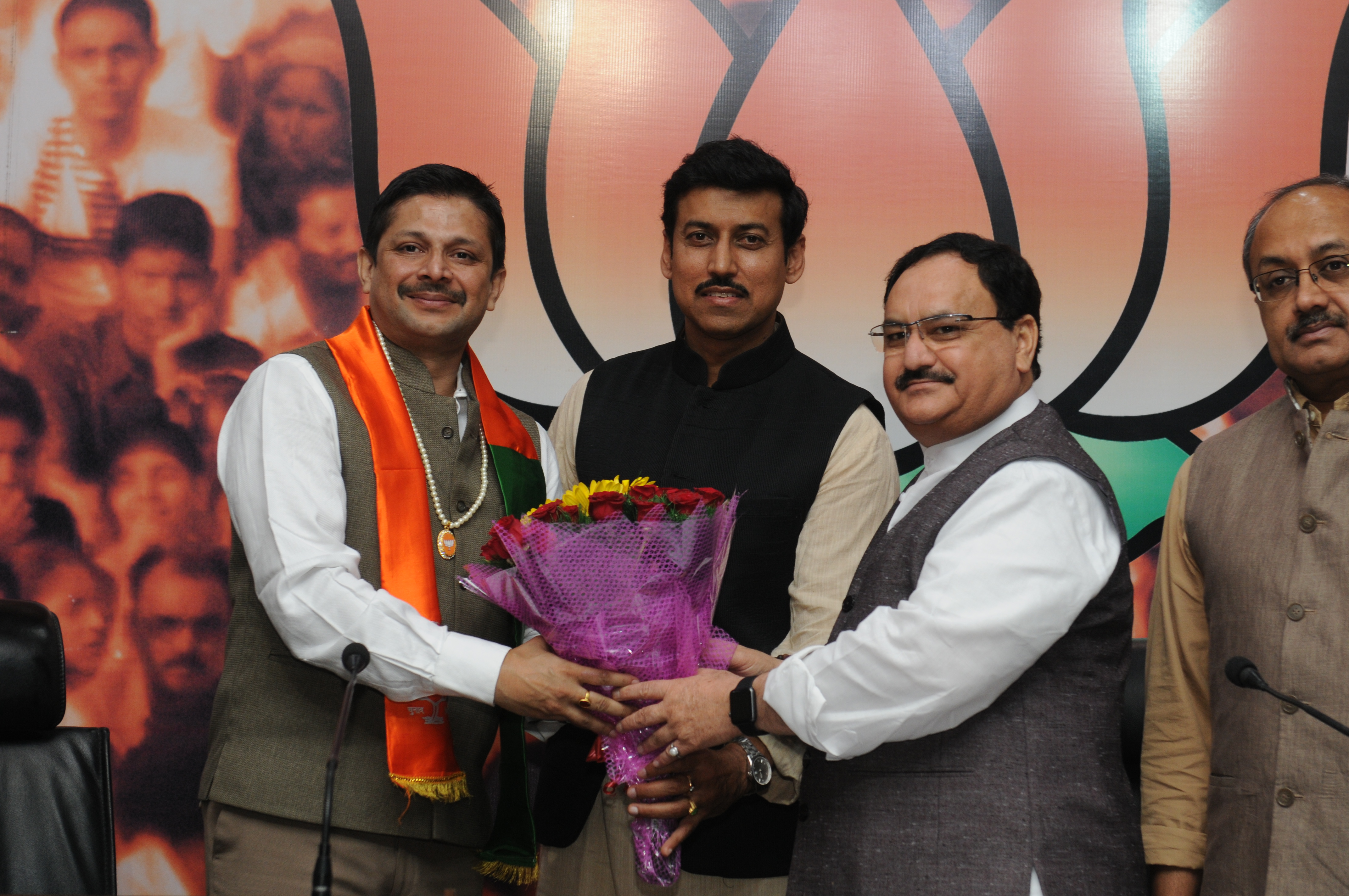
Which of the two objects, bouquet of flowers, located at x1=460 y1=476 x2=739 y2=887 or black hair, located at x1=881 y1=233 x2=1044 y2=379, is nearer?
bouquet of flowers, located at x1=460 y1=476 x2=739 y2=887

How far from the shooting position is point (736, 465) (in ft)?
6.77

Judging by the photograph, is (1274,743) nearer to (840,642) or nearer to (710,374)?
(840,642)

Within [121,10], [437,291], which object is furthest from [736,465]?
[121,10]

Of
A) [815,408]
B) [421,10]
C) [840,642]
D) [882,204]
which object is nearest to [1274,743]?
[840,642]

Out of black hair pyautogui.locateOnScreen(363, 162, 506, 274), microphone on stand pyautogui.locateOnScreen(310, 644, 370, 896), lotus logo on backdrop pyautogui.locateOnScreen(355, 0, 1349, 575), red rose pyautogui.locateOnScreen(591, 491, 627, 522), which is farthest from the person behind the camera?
lotus logo on backdrop pyautogui.locateOnScreen(355, 0, 1349, 575)

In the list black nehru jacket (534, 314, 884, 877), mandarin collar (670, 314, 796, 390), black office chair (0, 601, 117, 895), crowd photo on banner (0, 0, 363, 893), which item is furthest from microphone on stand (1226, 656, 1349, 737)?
crowd photo on banner (0, 0, 363, 893)

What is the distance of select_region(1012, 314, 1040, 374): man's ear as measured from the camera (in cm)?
174

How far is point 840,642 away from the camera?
5.07 feet

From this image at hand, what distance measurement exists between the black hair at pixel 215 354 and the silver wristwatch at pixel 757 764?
1.78 m

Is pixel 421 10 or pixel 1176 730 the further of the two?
pixel 421 10

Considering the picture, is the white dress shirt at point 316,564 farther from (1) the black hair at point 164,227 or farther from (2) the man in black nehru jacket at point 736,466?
(1) the black hair at point 164,227

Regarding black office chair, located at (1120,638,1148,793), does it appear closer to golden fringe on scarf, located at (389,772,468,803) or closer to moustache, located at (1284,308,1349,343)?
moustache, located at (1284,308,1349,343)

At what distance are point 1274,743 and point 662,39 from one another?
7.30ft

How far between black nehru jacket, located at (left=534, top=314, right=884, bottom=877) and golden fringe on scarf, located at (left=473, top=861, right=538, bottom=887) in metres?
0.07
